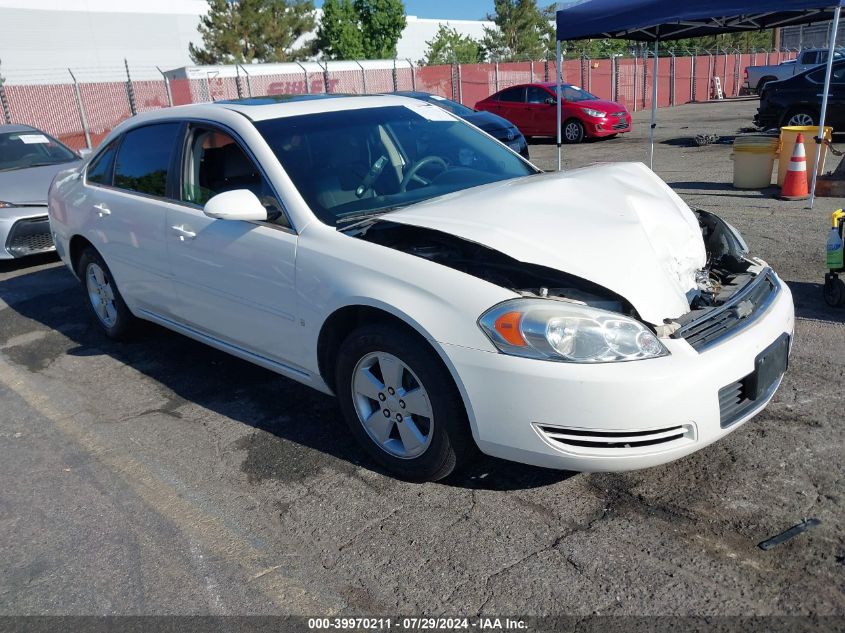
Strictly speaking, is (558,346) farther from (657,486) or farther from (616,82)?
(616,82)

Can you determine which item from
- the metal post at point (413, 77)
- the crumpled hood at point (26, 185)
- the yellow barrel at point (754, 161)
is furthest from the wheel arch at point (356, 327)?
the metal post at point (413, 77)

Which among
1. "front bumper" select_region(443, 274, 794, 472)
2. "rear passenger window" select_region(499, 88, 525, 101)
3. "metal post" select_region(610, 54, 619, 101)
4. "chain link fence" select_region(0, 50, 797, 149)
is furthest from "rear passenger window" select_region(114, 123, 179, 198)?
"metal post" select_region(610, 54, 619, 101)

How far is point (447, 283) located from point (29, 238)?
6561mm

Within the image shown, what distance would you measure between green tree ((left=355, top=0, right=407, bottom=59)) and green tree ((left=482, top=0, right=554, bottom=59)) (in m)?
8.97

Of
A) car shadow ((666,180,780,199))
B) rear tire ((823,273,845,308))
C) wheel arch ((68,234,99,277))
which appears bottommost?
car shadow ((666,180,780,199))

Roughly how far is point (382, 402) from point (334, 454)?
0.52m

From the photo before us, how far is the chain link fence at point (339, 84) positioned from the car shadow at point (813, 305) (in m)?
20.8

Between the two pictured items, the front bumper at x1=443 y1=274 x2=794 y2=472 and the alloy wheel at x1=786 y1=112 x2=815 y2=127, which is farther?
the alloy wheel at x1=786 y1=112 x2=815 y2=127

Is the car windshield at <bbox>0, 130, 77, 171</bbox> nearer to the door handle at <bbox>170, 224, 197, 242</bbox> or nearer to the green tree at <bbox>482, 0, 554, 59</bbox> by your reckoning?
the door handle at <bbox>170, 224, 197, 242</bbox>

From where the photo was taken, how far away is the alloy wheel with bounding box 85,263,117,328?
17.6 ft

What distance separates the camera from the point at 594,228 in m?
3.27

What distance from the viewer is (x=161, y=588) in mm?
2760

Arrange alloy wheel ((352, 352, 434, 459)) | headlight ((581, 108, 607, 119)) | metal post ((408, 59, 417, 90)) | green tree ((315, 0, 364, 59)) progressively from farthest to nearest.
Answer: green tree ((315, 0, 364, 59)), metal post ((408, 59, 417, 90)), headlight ((581, 108, 607, 119)), alloy wheel ((352, 352, 434, 459))

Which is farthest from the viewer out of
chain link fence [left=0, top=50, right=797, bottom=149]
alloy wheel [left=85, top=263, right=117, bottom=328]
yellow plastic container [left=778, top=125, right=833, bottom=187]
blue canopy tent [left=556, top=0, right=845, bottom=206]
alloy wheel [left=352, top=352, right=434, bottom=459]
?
chain link fence [left=0, top=50, right=797, bottom=149]
